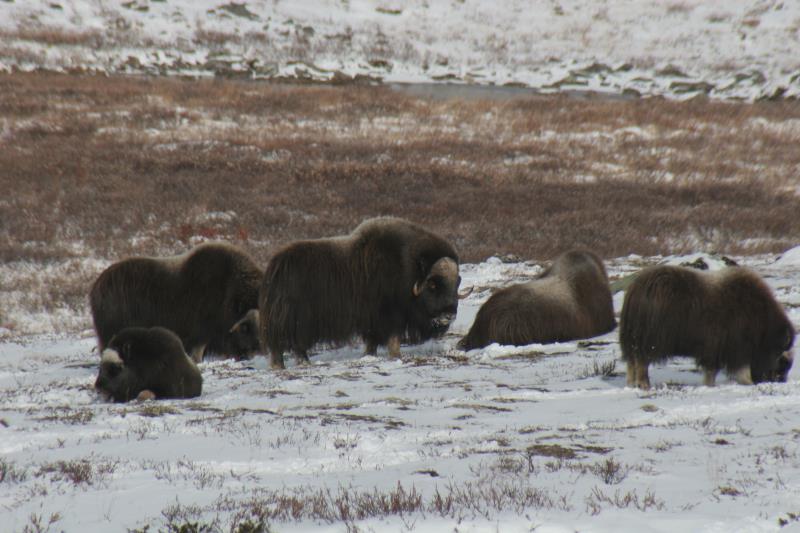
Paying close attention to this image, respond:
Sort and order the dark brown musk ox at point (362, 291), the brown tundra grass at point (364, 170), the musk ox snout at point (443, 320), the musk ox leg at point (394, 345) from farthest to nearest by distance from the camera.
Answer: the brown tundra grass at point (364, 170), the musk ox leg at point (394, 345), the musk ox snout at point (443, 320), the dark brown musk ox at point (362, 291)

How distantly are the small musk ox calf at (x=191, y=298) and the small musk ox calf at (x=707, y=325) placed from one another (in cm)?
409

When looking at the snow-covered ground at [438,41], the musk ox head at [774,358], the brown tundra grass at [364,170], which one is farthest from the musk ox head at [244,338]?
the snow-covered ground at [438,41]

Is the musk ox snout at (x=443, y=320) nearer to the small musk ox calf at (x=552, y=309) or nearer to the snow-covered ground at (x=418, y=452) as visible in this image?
the small musk ox calf at (x=552, y=309)

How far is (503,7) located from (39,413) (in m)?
53.0

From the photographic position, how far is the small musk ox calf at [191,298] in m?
9.13

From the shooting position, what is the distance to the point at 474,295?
13.0m

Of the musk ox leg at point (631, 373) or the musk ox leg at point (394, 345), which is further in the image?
the musk ox leg at point (394, 345)

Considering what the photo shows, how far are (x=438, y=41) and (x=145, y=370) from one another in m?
44.3

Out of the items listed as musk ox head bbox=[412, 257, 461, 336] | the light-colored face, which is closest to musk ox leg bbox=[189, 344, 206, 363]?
the light-colored face

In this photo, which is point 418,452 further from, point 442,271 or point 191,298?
point 191,298

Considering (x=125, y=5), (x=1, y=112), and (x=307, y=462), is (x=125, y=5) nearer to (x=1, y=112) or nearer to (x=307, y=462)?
(x=1, y=112)

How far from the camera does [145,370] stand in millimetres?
7441

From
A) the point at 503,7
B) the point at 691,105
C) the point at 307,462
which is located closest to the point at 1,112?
the point at 691,105

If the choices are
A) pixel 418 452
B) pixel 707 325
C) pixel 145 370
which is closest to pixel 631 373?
pixel 707 325
